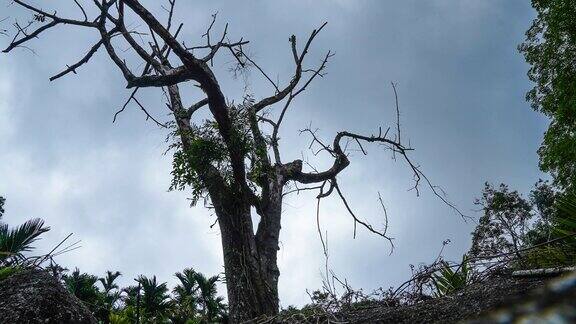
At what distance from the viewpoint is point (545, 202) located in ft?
76.3

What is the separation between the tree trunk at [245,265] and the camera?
6.23 meters

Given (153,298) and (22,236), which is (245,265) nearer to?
(22,236)

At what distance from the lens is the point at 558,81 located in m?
13.5

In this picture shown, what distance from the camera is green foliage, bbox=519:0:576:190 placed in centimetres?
1279

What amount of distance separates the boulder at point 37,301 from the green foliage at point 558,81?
36.4ft

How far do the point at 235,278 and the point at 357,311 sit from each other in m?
2.64

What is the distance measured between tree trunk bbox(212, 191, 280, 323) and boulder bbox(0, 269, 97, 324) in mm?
→ 1910

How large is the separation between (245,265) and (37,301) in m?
2.61

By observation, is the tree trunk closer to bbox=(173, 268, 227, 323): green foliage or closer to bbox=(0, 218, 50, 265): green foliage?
bbox=(0, 218, 50, 265): green foliage

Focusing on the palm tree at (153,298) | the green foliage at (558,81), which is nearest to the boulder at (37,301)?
the green foliage at (558,81)

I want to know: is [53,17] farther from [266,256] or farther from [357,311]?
[357,311]

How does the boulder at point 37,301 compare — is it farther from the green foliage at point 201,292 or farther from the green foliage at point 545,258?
the green foliage at point 201,292

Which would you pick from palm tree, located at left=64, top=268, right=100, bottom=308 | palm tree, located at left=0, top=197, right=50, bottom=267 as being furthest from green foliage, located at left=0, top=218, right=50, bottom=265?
palm tree, located at left=64, top=268, right=100, bottom=308

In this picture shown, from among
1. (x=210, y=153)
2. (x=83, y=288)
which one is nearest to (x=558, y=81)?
(x=210, y=153)
